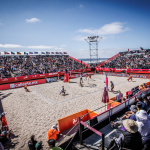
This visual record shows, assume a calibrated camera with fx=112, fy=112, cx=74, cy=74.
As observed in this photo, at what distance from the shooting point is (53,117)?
8.95 meters

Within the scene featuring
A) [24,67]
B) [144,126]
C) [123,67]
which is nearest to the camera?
[144,126]

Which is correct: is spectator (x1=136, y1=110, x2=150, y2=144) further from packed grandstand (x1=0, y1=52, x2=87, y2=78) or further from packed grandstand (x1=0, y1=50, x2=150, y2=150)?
packed grandstand (x1=0, y1=52, x2=87, y2=78)

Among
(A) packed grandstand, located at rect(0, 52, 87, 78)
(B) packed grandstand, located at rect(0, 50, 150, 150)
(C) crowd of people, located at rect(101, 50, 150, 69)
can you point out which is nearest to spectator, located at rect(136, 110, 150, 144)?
(B) packed grandstand, located at rect(0, 50, 150, 150)

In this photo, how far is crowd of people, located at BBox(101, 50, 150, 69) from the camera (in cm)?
3381

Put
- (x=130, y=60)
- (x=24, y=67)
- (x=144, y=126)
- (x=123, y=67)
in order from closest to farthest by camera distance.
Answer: (x=144, y=126), (x=24, y=67), (x=123, y=67), (x=130, y=60)

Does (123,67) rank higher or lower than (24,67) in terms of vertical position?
lower

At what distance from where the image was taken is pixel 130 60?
37.5m

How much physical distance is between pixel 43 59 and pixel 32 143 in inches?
1381

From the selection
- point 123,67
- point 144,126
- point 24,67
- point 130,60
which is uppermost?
point 130,60

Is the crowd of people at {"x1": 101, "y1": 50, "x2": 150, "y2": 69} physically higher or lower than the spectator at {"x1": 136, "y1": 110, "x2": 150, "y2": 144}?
higher

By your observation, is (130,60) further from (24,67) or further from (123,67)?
(24,67)

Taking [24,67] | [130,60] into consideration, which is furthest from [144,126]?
[130,60]

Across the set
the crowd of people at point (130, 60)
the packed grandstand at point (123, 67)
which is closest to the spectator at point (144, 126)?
the packed grandstand at point (123, 67)

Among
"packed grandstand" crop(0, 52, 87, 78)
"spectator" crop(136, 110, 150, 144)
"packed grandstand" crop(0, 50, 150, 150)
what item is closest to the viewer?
"packed grandstand" crop(0, 50, 150, 150)
